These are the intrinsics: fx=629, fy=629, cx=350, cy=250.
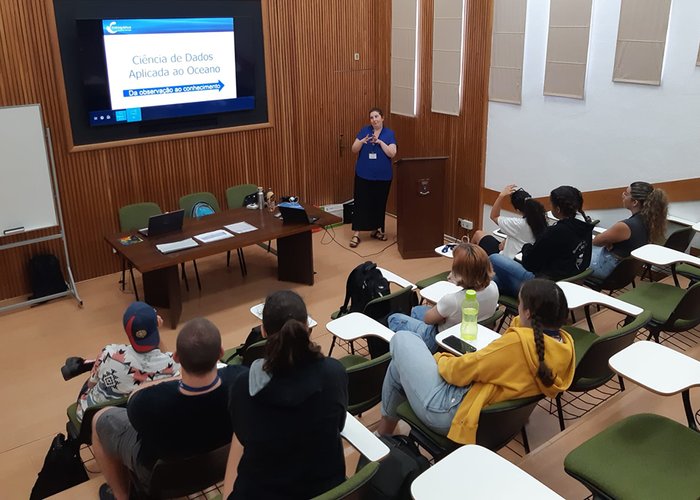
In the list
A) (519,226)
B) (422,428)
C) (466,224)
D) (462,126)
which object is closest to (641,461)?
(422,428)

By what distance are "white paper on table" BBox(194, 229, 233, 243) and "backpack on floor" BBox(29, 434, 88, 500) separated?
7.91 feet

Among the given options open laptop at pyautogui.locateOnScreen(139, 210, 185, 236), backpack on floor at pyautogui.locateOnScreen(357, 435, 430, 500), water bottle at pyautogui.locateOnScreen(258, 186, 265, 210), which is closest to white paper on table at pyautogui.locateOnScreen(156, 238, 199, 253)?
open laptop at pyautogui.locateOnScreen(139, 210, 185, 236)

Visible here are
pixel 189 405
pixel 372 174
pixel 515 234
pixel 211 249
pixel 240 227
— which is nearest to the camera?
pixel 189 405

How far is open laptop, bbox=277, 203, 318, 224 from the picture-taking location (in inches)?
227

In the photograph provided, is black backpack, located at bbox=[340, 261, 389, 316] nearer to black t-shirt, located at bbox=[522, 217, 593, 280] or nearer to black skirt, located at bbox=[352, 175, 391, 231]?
black t-shirt, located at bbox=[522, 217, 593, 280]

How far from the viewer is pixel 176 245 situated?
17.5ft

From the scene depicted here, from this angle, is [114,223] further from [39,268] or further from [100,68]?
[100,68]

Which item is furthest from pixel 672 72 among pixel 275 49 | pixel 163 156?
pixel 163 156

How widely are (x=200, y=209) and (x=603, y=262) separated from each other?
150 inches

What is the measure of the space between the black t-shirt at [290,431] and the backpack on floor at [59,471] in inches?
57.9

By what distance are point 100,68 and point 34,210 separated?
1.44 metres

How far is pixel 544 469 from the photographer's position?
3133 millimetres

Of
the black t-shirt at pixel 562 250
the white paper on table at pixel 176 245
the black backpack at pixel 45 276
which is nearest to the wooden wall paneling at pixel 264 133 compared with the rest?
the black backpack at pixel 45 276

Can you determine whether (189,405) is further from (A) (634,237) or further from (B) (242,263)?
(B) (242,263)
